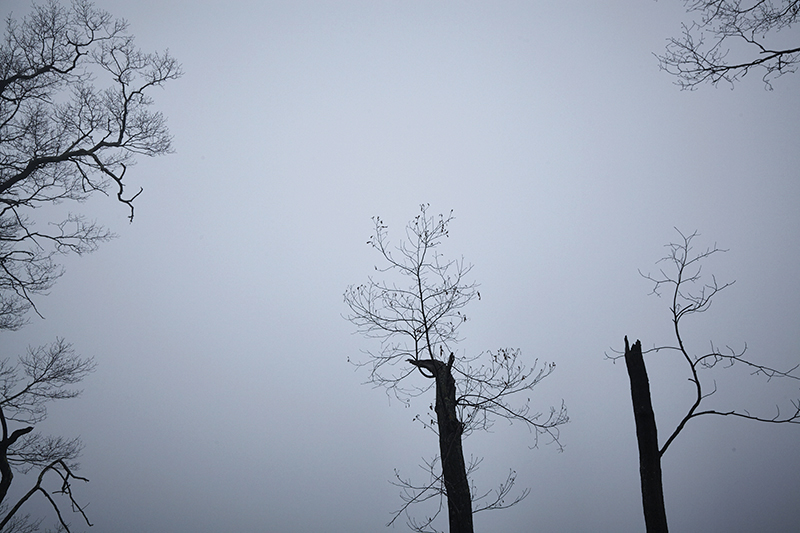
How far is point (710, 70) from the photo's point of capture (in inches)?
184

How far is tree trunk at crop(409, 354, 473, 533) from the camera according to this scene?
21.1 feet

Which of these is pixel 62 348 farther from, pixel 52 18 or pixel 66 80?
pixel 52 18

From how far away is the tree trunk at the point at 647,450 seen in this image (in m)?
5.56

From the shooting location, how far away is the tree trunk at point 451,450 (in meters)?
6.42

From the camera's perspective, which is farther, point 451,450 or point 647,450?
point 451,450

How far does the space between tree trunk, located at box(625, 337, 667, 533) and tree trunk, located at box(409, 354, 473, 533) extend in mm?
2211

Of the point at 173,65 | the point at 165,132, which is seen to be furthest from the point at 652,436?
the point at 173,65

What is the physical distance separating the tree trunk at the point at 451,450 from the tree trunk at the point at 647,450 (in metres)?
2.21

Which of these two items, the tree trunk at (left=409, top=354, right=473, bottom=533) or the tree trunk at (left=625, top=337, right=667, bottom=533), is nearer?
the tree trunk at (left=625, top=337, right=667, bottom=533)

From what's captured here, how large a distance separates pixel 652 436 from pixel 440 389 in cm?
279

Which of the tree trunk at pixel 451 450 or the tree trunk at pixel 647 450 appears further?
the tree trunk at pixel 451 450

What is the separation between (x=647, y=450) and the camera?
5723 millimetres

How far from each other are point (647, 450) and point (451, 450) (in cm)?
253

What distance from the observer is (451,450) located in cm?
666
